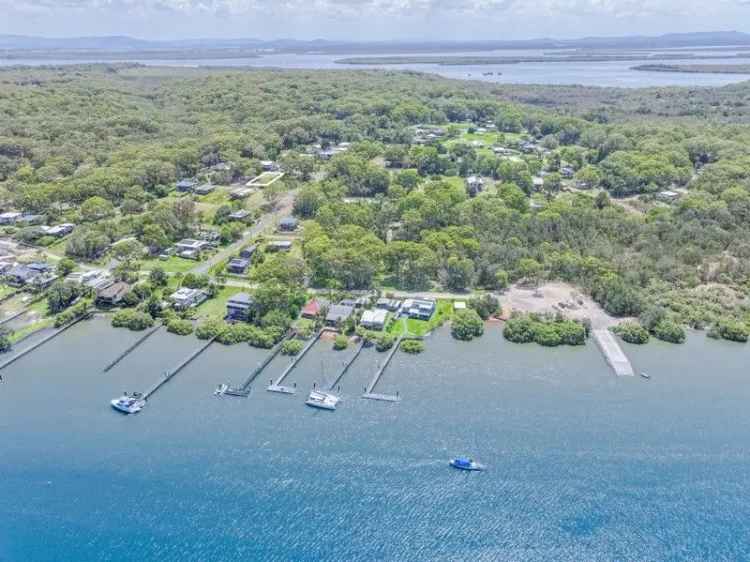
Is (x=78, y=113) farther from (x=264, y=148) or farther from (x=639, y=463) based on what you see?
(x=639, y=463)

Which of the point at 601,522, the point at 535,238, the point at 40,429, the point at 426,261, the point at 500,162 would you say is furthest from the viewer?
the point at 500,162

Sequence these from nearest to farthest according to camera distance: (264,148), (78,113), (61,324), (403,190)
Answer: (61,324), (403,190), (264,148), (78,113)

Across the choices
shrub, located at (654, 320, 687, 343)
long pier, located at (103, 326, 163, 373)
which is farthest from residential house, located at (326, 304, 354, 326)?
shrub, located at (654, 320, 687, 343)

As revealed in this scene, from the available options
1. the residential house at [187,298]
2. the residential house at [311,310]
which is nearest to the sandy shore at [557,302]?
the residential house at [311,310]

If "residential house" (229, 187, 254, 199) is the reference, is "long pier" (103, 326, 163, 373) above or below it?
below

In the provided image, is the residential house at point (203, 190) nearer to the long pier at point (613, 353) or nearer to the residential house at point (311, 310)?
the residential house at point (311, 310)

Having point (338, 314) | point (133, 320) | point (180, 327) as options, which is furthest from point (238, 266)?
point (338, 314)

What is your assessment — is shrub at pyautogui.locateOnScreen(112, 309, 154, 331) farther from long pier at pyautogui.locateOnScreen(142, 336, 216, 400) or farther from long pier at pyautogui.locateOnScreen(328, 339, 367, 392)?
long pier at pyautogui.locateOnScreen(328, 339, 367, 392)

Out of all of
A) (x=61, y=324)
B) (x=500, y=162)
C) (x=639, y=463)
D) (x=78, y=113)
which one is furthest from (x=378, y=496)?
(x=78, y=113)
